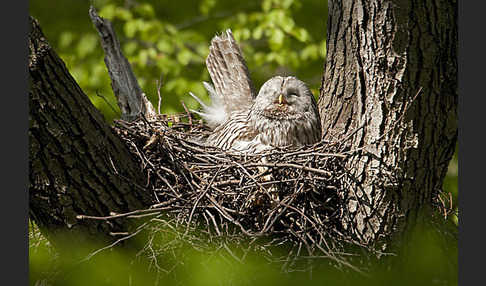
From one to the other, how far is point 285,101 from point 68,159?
1.63m

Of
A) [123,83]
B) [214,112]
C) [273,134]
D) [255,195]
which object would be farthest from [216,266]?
[214,112]

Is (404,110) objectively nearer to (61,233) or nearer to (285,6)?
(61,233)

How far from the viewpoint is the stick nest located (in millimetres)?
2674

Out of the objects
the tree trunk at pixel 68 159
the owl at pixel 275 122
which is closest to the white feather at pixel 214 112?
the owl at pixel 275 122

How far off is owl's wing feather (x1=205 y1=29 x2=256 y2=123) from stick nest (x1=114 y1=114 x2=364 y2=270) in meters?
1.25

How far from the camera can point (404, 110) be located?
2574mm

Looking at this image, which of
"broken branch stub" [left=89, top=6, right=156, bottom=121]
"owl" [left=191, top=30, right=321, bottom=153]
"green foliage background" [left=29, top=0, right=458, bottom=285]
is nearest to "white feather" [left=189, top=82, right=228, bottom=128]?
"owl" [left=191, top=30, right=321, bottom=153]

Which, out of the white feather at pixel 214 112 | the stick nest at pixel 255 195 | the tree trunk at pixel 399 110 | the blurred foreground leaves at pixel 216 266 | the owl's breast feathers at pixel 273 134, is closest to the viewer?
the blurred foreground leaves at pixel 216 266

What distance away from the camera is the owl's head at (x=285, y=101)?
11.6ft

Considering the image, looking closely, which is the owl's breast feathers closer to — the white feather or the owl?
the owl

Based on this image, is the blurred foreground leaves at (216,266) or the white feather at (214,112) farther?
the white feather at (214,112)

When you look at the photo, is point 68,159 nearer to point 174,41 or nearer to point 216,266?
point 216,266

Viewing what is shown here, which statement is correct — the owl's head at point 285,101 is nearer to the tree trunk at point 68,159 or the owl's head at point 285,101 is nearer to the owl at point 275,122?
the owl at point 275,122

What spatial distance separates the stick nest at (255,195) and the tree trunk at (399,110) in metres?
0.14
